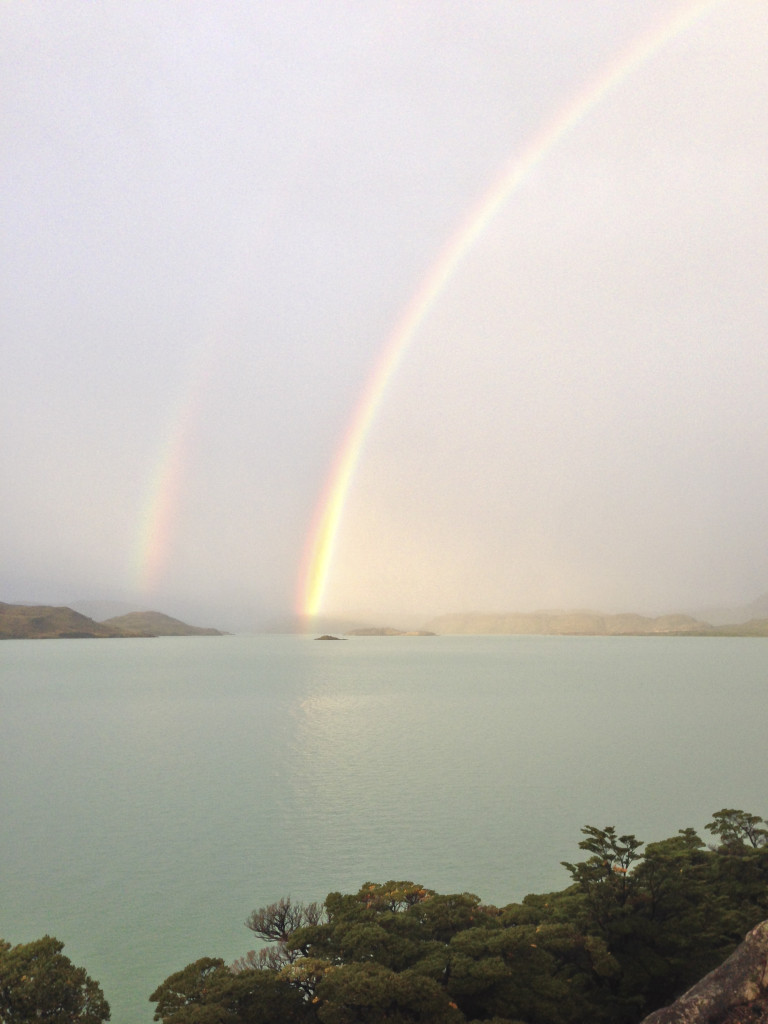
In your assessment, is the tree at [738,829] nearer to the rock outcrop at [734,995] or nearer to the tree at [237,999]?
the rock outcrop at [734,995]

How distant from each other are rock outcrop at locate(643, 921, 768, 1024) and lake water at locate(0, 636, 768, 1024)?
15.2m

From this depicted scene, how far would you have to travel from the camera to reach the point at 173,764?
53.0 metres

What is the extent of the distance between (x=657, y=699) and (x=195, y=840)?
282 feet

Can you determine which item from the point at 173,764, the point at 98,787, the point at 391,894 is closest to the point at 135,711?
the point at 173,764

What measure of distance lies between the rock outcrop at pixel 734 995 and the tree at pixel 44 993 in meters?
11.8

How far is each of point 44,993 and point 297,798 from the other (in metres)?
29.8

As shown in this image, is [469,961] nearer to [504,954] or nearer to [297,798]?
[504,954]

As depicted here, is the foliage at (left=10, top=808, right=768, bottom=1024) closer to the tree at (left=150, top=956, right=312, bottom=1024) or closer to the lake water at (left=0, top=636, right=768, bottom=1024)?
the tree at (left=150, top=956, right=312, bottom=1024)

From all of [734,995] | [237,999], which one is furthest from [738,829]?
[237,999]

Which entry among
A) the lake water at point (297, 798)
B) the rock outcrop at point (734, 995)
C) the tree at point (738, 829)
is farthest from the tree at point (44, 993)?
the tree at point (738, 829)

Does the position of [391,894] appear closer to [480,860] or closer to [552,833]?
[480,860]

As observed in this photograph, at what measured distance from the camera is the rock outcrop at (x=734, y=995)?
965cm

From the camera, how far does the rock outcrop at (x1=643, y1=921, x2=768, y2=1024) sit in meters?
9.65

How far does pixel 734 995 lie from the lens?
32.4ft
